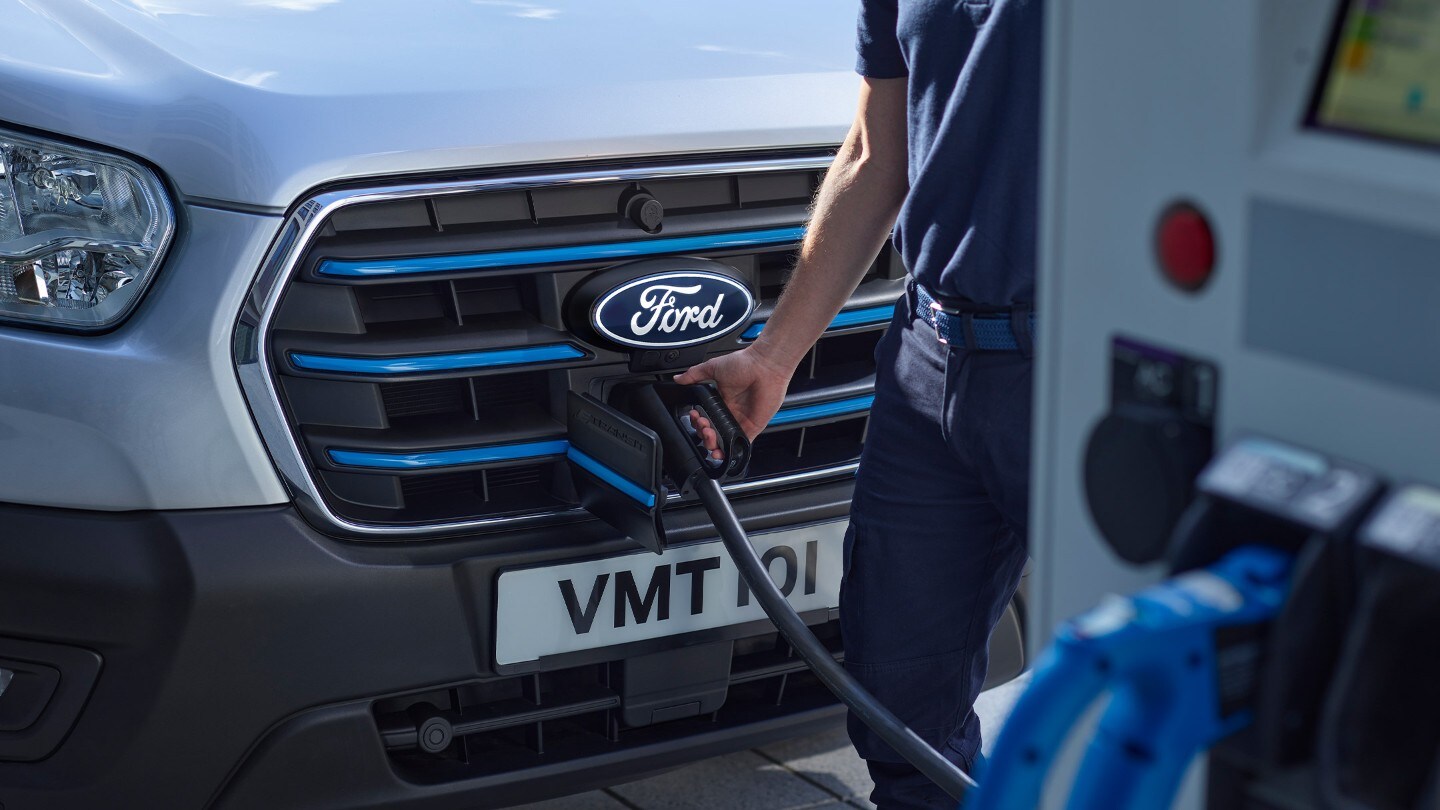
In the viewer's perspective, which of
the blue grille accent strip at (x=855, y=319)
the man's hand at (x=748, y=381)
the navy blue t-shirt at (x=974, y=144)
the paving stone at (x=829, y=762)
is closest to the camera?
the navy blue t-shirt at (x=974, y=144)

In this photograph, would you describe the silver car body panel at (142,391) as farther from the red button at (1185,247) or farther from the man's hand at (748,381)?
the red button at (1185,247)

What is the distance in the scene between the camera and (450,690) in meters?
2.20

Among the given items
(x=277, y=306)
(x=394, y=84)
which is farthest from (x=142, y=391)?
(x=394, y=84)

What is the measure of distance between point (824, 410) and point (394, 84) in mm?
840

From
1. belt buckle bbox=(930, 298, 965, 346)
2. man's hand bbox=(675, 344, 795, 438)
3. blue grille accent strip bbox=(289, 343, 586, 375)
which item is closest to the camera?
belt buckle bbox=(930, 298, 965, 346)

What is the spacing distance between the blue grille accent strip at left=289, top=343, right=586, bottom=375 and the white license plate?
0.30 m

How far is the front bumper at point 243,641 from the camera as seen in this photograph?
76.7 inches

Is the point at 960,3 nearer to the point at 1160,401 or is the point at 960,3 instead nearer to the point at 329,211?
the point at 329,211

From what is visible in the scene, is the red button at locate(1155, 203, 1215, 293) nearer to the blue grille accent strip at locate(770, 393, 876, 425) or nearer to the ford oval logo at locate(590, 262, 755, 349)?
the ford oval logo at locate(590, 262, 755, 349)

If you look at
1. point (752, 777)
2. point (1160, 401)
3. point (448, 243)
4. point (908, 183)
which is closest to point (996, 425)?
point (908, 183)

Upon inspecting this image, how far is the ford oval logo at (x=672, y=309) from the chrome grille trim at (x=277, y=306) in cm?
15

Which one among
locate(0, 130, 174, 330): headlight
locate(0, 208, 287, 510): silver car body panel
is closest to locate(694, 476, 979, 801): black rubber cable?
locate(0, 208, 287, 510): silver car body panel

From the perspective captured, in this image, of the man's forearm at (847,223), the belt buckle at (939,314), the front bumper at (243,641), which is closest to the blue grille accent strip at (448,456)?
the front bumper at (243,641)

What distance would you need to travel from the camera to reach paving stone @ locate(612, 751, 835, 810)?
2809mm
